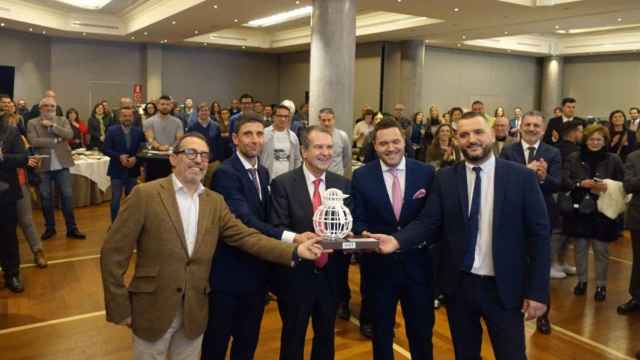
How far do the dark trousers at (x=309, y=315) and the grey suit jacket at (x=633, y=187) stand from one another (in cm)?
291

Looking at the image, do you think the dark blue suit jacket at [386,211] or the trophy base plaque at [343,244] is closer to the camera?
the trophy base plaque at [343,244]

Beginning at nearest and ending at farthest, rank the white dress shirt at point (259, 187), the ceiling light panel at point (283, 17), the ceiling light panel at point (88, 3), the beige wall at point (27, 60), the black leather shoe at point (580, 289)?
the white dress shirt at point (259, 187)
the black leather shoe at point (580, 289)
the ceiling light panel at point (88, 3)
the ceiling light panel at point (283, 17)
the beige wall at point (27, 60)

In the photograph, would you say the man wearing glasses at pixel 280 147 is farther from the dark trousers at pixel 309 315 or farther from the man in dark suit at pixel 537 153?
the dark trousers at pixel 309 315

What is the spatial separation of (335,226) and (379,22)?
11.2m

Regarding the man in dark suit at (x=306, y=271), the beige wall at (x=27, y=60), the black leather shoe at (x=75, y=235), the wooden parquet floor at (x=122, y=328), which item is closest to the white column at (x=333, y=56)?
the wooden parquet floor at (x=122, y=328)

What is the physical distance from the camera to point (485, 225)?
2.49 metres

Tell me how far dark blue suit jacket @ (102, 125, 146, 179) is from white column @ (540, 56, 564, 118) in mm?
15261

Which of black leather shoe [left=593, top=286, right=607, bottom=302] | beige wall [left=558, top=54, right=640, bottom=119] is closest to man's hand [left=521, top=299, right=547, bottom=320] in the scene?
black leather shoe [left=593, top=286, right=607, bottom=302]

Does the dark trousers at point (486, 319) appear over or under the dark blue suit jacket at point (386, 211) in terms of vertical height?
under

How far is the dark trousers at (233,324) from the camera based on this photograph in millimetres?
2621

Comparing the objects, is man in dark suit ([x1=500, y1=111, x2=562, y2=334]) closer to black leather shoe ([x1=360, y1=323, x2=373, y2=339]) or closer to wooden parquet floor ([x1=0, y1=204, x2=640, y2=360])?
wooden parquet floor ([x1=0, y1=204, x2=640, y2=360])

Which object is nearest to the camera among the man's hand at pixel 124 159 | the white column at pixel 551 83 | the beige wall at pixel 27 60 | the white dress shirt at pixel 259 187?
the white dress shirt at pixel 259 187

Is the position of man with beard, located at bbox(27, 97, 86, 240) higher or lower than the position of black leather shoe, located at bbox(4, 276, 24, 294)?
higher

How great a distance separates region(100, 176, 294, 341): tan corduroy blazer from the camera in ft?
7.45
